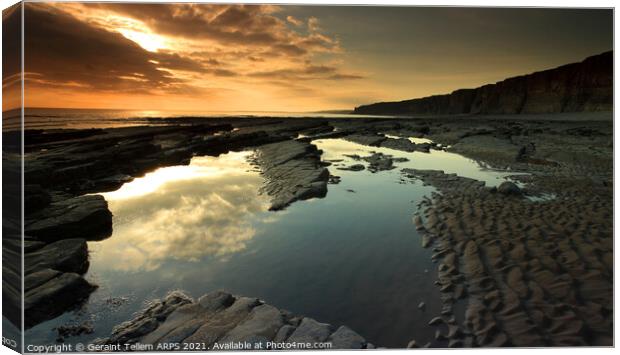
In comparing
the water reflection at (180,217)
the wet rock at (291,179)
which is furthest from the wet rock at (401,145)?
the water reflection at (180,217)

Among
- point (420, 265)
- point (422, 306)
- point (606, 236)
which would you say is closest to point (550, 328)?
point (422, 306)

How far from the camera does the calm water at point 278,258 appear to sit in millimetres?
4535

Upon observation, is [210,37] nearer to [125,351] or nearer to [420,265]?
[125,351]

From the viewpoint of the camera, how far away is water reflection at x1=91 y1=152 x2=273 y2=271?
20.7 ft

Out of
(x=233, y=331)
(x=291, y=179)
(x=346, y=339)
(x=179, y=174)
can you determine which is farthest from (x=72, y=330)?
(x=179, y=174)

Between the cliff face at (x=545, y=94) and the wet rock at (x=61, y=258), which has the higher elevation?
the cliff face at (x=545, y=94)

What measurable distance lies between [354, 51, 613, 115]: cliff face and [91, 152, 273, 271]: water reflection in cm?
595

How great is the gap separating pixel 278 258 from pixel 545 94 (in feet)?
63.4

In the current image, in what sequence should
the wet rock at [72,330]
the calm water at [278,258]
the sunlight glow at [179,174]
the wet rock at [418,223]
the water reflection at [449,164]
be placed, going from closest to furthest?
the wet rock at [72,330] < the calm water at [278,258] < the wet rock at [418,223] < the sunlight glow at [179,174] < the water reflection at [449,164]

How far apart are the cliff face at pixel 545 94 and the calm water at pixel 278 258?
389 centimetres

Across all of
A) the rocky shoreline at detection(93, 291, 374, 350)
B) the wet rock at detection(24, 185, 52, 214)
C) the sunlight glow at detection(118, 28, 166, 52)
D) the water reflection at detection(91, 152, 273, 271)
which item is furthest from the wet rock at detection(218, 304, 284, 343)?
the wet rock at detection(24, 185, 52, 214)

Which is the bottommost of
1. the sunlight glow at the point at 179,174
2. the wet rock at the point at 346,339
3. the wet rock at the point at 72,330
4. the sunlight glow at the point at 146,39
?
the wet rock at the point at 72,330

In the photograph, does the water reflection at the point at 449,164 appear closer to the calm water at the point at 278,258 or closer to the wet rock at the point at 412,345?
the calm water at the point at 278,258

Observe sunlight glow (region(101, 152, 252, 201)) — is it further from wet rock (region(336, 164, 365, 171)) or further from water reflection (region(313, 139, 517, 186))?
water reflection (region(313, 139, 517, 186))
